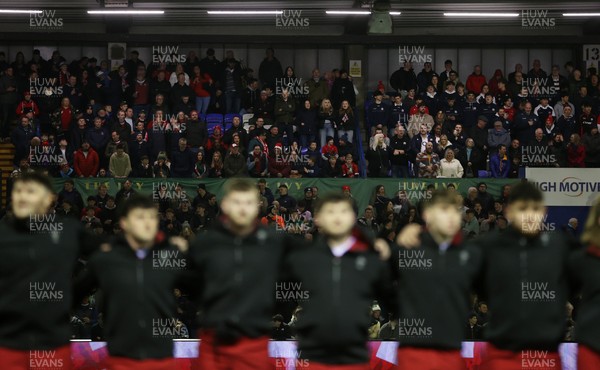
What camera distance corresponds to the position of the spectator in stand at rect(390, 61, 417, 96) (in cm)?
3391

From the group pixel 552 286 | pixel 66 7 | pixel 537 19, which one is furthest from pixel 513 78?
Answer: pixel 552 286

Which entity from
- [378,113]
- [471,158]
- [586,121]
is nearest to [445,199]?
[471,158]

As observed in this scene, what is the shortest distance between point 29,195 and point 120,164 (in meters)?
19.1

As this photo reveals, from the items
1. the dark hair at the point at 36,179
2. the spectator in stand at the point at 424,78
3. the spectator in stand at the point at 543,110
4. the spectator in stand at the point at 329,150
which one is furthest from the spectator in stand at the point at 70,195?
the dark hair at the point at 36,179

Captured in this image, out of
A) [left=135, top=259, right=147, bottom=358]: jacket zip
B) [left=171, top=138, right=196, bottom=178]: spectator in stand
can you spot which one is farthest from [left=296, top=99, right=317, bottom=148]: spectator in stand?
[left=135, top=259, right=147, bottom=358]: jacket zip

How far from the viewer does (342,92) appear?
32.1 metres

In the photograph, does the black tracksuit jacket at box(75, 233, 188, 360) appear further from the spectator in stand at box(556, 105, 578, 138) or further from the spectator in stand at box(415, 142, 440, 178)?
the spectator in stand at box(556, 105, 578, 138)

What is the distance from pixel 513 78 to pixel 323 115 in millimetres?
6714

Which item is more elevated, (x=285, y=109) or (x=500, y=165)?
(x=285, y=109)

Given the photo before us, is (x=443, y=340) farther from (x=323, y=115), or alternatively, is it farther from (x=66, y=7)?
(x=66, y=7)

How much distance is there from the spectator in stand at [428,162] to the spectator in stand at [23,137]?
10666 mm

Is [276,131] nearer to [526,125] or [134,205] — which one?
[526,125]

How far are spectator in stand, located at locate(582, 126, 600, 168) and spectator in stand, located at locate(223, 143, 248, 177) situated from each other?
9669mm

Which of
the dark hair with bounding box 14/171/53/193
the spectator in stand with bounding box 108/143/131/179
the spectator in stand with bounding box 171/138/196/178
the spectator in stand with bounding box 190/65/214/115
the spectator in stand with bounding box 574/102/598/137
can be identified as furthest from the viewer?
the spectator in stand with bounding box 190/65/214/115
